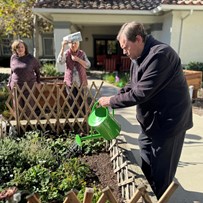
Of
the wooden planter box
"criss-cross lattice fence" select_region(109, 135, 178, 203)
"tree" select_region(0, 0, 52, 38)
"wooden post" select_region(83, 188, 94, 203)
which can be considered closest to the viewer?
"wooden post" select_region(83, 188, 94, 203)

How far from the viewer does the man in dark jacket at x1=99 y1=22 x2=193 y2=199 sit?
1.88 metres

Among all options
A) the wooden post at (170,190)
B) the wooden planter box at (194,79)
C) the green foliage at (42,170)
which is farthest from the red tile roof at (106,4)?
the wooden post at (170,190)

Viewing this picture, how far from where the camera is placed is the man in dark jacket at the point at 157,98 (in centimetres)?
188

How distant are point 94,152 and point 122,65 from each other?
11.7 metres

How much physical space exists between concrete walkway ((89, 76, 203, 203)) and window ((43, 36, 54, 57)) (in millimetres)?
16108

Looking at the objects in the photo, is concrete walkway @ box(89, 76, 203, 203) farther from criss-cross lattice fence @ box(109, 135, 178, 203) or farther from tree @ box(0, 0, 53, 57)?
tree @ box(0, 0, 53, 57)

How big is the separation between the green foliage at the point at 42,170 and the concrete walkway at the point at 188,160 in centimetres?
113

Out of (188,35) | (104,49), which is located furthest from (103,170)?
(104,49)

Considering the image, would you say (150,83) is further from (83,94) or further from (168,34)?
(168,34)

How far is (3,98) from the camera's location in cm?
587

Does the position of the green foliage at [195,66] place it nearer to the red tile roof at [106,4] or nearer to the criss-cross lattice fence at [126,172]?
the red tile roof at [106,4]

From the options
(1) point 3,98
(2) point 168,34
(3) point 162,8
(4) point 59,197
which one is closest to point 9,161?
(4) point 59,197

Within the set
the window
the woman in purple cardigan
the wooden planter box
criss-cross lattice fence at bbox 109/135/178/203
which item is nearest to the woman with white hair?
the woman in purple cardigan

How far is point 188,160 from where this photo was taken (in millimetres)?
3637
